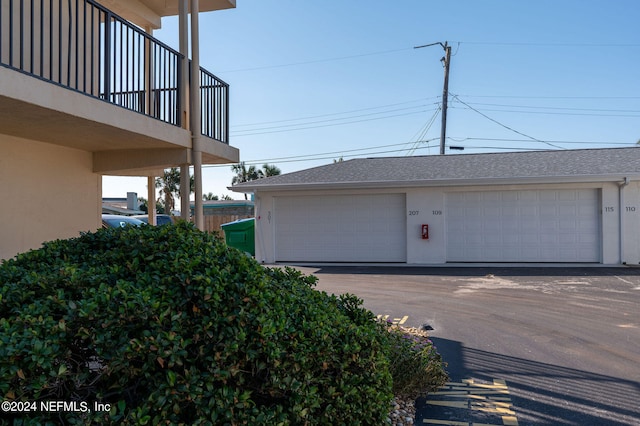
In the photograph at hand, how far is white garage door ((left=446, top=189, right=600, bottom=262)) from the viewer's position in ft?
52.0

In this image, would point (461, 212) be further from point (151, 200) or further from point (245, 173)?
point (245, 173)

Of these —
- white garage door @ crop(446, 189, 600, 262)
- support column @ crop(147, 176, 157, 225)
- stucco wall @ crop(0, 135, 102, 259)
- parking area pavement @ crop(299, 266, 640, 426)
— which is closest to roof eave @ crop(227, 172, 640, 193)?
white garage door @ crop(446, 189, 600, 262)

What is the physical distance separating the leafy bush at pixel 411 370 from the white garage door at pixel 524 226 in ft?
39.3

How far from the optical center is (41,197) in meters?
6.68

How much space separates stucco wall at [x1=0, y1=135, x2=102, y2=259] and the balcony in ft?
0.75

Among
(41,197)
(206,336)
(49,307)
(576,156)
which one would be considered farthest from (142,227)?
(576,156)

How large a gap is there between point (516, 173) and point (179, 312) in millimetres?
15537

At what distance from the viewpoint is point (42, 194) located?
6.69 meters

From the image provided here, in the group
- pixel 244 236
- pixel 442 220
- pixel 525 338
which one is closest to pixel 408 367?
pixel 525 338

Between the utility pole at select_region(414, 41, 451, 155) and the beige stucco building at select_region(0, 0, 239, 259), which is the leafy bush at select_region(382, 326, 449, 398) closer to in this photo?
the beige stucco building at select_region(0, 0, 239, 259)

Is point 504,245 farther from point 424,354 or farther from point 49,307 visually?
point 49,307

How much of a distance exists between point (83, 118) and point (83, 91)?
1.31 ft

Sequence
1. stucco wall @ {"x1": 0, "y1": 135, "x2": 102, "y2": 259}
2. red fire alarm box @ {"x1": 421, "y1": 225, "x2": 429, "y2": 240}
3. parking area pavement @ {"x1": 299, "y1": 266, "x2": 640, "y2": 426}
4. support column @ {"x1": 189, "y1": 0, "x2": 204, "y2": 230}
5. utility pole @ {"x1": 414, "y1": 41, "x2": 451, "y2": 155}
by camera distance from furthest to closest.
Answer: utility pole @ {"x1": 414, "y1": 41, "x2": 451, "y2": 155}, red fire alarm box @ {"x1": 421, "y1": 225, "x2": 429, "y2": 240}, support column @ {"x1": 189, "y1": 0, "x2": 204, "y2": 230}, stucco wall @ {"x1": 0, "y1": 135, "x2": 102, "y2": 259}, parking area pavement @ {"x1": 299, "y1": 266, "x2": 640, "y2": 426}

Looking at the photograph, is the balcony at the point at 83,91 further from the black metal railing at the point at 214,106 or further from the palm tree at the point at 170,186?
the palm tree at the point at 170,186
